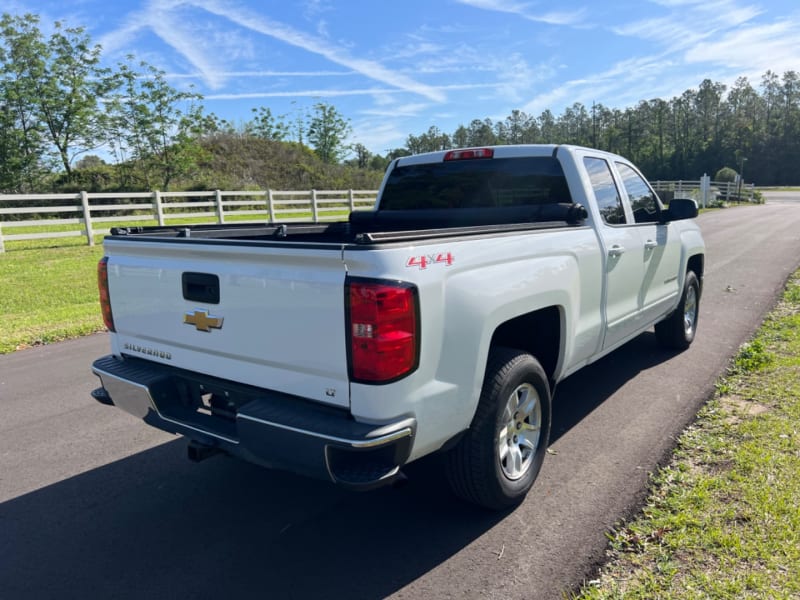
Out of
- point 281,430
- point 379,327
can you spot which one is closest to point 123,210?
point 281,430

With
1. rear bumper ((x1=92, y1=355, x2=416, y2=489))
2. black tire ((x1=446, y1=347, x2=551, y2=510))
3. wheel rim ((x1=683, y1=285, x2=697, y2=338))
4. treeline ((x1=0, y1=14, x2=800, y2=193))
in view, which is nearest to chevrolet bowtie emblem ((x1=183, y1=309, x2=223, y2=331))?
rear bumper ((x1=92, y1=355, x2=416, y2=489))

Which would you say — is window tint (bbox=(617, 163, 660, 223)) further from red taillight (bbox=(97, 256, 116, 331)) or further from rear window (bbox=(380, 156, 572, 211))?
red taillight (bbox=(97, 256, 116, 331))

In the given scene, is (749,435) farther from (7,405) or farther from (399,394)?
(7,405)

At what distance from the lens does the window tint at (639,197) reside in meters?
4.90

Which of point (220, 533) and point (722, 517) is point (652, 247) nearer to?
point (722, 517)

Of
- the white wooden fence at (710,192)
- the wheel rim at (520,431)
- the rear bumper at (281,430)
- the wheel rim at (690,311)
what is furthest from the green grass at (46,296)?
the white wooden fence at (710,192)

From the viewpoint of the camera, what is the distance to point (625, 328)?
456cm

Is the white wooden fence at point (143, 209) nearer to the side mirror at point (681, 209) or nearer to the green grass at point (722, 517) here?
the side mirror at point (681, 209)

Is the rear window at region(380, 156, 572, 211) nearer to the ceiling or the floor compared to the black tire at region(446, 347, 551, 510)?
nearer to the ceiling

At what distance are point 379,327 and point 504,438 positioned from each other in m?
1.23

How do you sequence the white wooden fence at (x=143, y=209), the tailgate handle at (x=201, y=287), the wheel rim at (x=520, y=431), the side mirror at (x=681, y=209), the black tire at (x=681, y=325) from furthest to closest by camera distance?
the white wooden fence at (x=143, y=209) → the black tire at (x=681, y=325) → the side mirror at (x=681, y=209) → the wheel rim at (x=520, y=431) → the tailgate handle at (x=201, y=287)

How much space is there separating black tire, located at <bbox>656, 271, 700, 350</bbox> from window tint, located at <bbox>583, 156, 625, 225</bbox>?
1.83m

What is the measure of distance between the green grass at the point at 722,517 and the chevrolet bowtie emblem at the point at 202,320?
2.07 meters

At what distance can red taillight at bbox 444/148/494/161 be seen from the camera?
4.42m
